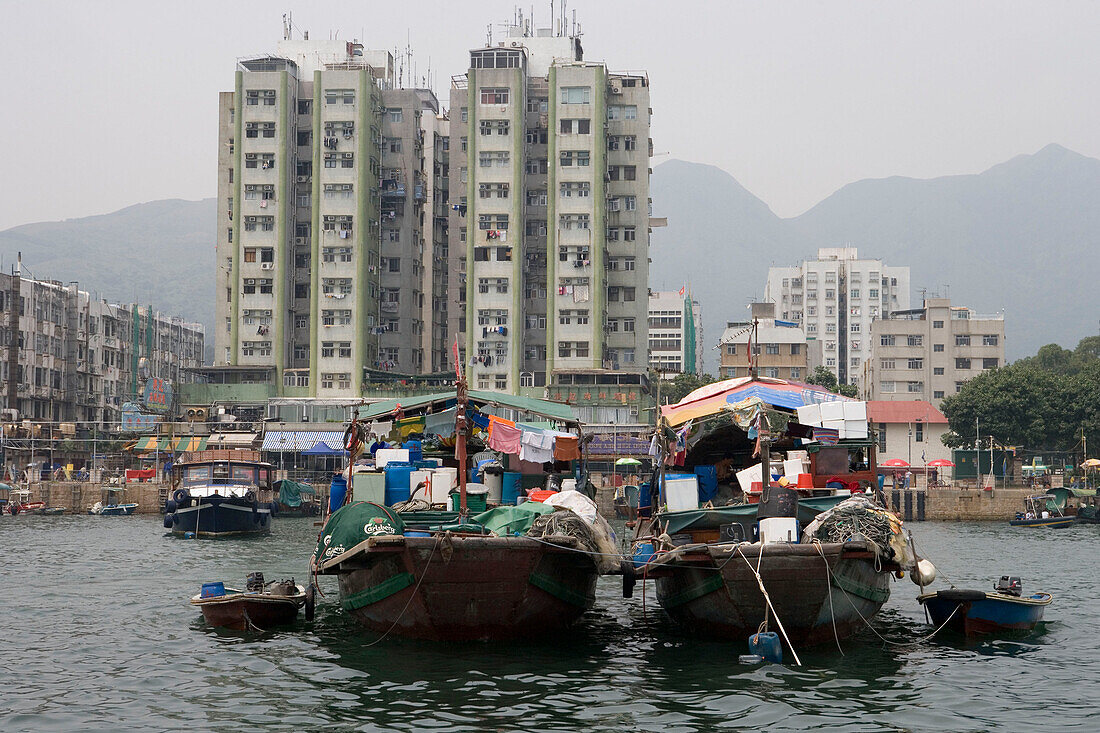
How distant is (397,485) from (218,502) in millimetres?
28198

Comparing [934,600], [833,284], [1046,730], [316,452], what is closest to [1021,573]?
[934,600]

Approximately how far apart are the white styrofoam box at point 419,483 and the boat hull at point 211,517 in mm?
28283

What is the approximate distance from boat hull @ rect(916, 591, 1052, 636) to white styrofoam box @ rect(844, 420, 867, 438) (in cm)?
349

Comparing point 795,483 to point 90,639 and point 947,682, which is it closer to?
point 947,682

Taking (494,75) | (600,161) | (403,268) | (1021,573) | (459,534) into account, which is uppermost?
(494,75)

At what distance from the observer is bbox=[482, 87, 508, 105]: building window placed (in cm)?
8519

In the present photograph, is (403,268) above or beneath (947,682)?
above

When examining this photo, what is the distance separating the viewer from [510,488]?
25.0 metres

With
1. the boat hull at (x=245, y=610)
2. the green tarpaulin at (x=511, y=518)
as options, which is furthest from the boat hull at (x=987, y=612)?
the boat hull at (x=245, y=610)

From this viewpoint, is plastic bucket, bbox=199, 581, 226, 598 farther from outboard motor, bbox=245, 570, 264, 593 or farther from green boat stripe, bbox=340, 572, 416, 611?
green boat stripe, bbox=340, 572, 416, 611

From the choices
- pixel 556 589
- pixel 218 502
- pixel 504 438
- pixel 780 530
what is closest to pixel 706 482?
pixel 504 438

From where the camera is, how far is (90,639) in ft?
67.6

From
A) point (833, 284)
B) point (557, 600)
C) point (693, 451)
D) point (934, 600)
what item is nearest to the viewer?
point (557, 600)

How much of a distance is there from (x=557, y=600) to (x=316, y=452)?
59.0 meters
